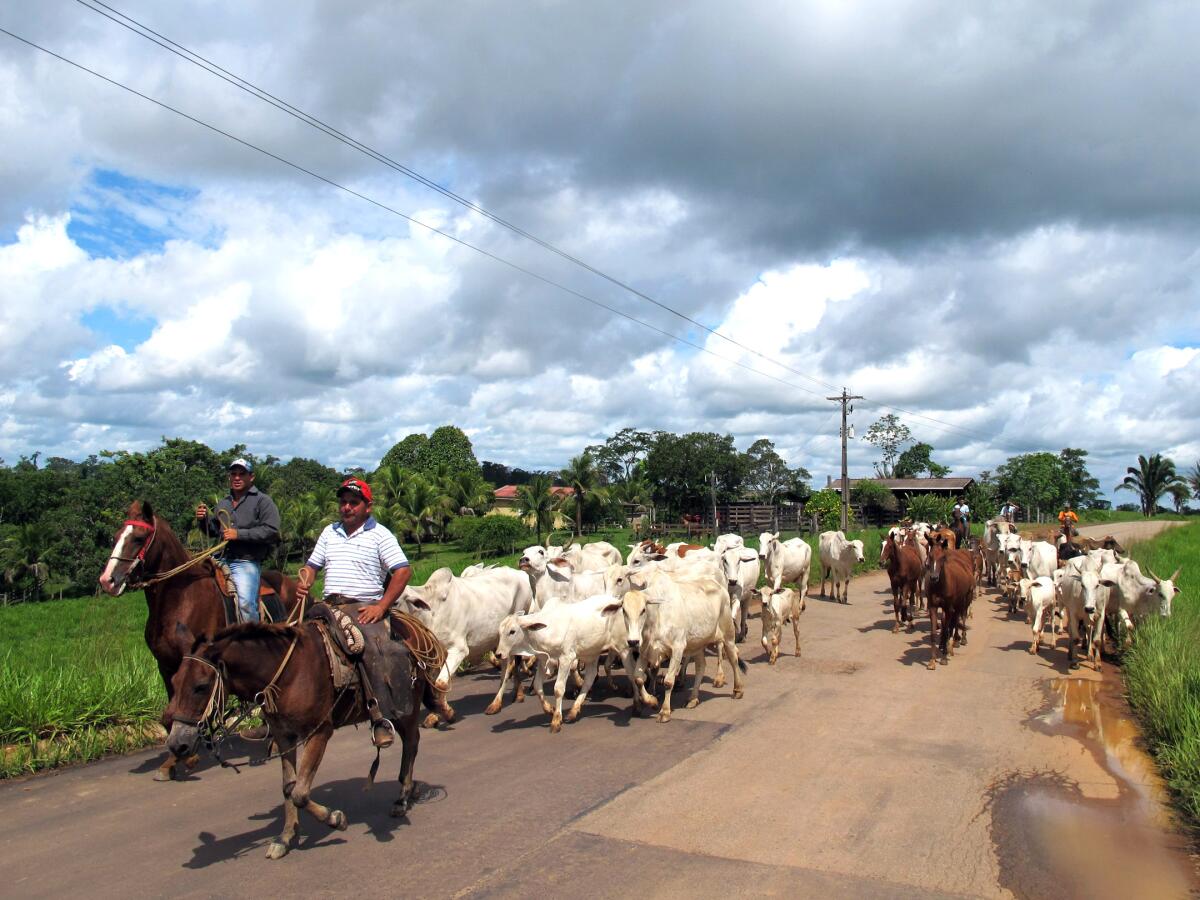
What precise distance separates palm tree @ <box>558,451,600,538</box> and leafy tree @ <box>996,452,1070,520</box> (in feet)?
123

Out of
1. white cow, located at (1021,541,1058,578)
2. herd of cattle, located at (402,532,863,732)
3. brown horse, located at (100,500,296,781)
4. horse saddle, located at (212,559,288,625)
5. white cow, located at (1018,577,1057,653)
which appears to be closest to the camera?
brown horse, located at (100,500,296,781)

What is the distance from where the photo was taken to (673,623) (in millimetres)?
9945

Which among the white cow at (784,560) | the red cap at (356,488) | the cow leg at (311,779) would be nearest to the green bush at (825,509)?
the white cow at (784,560)

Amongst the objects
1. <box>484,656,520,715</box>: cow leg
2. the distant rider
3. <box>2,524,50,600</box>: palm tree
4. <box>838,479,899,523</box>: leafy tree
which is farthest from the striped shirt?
<box>2,524,50,600</box>: palm tree

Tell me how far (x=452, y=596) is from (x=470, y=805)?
377 cm

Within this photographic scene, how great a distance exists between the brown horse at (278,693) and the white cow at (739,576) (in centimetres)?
845

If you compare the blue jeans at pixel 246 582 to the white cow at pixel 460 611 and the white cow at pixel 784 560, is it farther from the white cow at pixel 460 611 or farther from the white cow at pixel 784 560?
the white cow at pixel 784 560

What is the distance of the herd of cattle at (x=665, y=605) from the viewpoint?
378 inches

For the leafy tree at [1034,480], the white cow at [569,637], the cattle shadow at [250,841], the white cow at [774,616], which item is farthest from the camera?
the leafy tree at [1034,480]

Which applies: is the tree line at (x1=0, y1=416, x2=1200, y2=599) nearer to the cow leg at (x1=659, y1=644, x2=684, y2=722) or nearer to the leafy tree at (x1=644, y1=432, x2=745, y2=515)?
the leafy tree at (x1=644, y1=432, x2=745, y2=515)

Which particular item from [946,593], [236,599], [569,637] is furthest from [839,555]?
[236,599]

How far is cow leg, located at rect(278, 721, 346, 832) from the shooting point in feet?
17.1

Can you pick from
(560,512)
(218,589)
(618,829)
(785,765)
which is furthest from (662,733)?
(560,512)

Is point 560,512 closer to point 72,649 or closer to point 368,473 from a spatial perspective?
point 368,473
